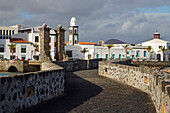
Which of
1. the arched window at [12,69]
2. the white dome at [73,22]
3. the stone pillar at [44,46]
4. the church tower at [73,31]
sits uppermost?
the white dome at [73,22]

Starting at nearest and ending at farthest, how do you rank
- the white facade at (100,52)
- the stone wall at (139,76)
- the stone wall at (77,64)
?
the stone wall at (139,76), the stone wall at (77,64), the white facade at (100,52)

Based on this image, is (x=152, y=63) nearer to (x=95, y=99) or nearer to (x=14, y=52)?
(x=14, y=52)

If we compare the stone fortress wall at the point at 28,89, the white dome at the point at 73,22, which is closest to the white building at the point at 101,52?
the white dome at the point at 73,22

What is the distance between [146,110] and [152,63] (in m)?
46.5

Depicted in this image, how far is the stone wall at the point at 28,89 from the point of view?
846 centimetres

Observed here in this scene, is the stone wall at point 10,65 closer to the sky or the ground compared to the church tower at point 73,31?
closer to the ground

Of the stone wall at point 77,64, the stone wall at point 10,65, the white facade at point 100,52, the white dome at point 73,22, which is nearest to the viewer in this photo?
the stone wall at point 77,64

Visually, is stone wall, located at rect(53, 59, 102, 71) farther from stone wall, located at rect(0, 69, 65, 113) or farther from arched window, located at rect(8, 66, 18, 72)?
stone wall, located at rect(0, 69, 65, 113)

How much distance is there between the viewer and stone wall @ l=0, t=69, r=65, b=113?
8.46m

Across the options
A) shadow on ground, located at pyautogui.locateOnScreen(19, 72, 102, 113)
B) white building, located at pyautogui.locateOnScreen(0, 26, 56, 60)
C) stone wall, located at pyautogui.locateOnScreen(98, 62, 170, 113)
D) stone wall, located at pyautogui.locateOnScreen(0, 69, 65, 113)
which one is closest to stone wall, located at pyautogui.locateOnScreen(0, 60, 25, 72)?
white building, located at pyautogui.locateOnScreen(0, 26, 56, 60)

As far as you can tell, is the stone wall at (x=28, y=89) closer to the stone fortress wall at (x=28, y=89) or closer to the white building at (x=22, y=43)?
the stone fortress wall at (x=28, y=89)

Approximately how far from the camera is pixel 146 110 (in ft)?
34.5

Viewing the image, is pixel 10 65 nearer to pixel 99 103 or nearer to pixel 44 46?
pixel 44 46

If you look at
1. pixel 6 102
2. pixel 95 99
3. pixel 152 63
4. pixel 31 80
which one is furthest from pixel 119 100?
pixel 152 63
